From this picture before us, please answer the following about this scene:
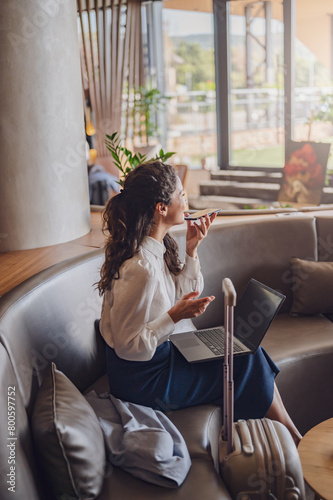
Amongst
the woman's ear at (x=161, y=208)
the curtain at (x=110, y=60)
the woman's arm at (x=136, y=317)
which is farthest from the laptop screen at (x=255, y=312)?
the curtain at (x=110, y=60)

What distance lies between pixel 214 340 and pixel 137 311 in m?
0.55

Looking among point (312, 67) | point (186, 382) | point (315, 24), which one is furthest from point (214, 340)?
point (315, 24)

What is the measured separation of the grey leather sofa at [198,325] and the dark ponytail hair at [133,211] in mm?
244

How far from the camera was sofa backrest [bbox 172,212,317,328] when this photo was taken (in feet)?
9.96

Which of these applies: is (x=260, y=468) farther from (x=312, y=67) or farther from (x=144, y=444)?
(x=312, y=67)

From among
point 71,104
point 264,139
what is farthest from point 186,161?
point 71,104

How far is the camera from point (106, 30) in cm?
735

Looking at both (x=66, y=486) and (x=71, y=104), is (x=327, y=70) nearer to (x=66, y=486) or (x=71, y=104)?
(x=71, y=104)

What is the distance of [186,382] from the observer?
218 centimetres

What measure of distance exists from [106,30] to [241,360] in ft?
20.4

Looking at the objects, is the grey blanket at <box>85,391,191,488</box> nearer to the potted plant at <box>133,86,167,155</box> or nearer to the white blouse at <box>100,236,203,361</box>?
the white blouse at <box>100,236,203,361</box>

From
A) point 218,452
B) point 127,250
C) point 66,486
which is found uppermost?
point 127,250

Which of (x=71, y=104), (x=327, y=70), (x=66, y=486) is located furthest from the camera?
(x=327, y=70)

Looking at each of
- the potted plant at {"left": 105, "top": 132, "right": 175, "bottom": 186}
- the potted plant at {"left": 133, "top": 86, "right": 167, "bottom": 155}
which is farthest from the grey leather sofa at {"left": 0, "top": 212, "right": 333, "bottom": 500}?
the potted plant at {"left": 133, "top": 86, "right": 167, "bottom": 155}
